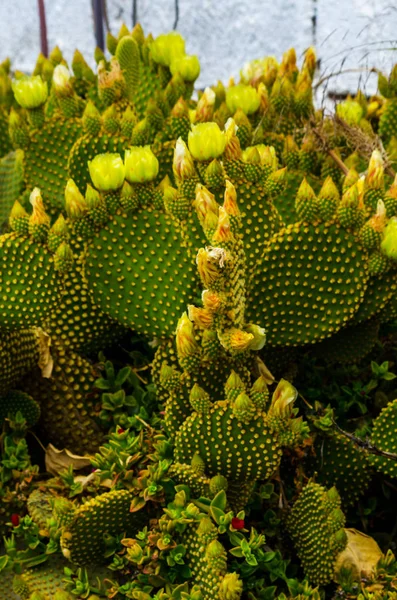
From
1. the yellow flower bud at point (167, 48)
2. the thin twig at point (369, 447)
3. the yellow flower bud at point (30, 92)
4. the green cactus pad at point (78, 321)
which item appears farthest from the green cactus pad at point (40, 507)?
the yellow flower bud at point (167, 48)

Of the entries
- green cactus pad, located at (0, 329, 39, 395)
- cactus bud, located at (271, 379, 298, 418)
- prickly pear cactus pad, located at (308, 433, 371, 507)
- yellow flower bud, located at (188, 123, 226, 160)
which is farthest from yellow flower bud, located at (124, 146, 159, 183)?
prickly pear cactus pad, located at (308, 433, 371, 507)

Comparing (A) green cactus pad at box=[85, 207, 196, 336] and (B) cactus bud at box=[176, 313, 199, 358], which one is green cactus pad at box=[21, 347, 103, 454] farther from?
(B) cactus bud at box=[176, 313, 199, 358]

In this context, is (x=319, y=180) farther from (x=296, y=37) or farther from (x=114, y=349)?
(x=296, y=37)

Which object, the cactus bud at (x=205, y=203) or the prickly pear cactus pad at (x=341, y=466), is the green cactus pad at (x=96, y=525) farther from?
the cactus bud at (x=205, y=203)

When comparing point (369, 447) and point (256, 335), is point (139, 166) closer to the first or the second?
point (256, 335)

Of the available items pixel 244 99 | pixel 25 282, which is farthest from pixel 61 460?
pixel 244 99

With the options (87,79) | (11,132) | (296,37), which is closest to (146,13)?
(296,37)
